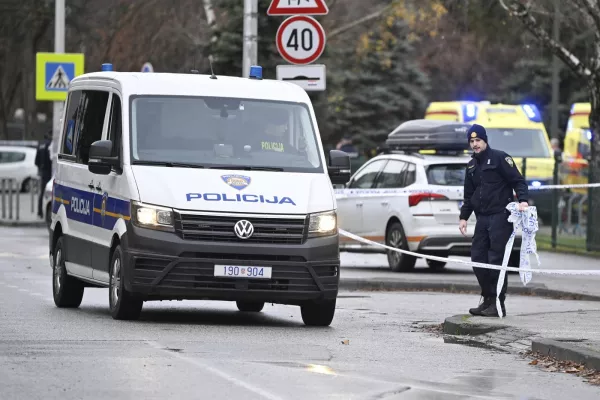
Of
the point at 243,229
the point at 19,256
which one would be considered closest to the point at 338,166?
the point at 243,229

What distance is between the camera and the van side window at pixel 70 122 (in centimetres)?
1599

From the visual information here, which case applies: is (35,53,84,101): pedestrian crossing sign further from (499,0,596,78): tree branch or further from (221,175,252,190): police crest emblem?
(221,175,252,190): police crest emblem

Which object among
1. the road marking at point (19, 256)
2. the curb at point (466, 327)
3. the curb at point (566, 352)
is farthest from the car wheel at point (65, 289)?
the road marking at point (19, 256)

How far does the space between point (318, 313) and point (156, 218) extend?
1.74 metres

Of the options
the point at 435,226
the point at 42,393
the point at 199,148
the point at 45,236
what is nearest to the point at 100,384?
the point at 42,393

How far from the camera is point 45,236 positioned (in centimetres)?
3048

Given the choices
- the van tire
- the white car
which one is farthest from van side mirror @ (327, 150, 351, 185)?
the white car

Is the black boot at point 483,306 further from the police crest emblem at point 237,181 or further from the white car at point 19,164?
the white car at point 19,164

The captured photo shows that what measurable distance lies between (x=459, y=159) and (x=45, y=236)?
410 inches

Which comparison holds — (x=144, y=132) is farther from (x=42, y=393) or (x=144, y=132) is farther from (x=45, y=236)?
(x=45, y=236)

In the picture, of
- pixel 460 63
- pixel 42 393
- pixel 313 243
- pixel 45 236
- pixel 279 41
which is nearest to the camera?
pixel 42 393

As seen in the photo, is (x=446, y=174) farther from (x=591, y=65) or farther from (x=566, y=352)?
(x=566, y=352)

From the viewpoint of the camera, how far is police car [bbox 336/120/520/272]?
878 inches

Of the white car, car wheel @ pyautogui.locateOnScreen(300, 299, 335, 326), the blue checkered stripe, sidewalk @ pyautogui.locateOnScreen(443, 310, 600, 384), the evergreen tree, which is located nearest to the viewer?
sidewalk @ pyautogui.locateOnScreen(443, 310, 600, 384)
